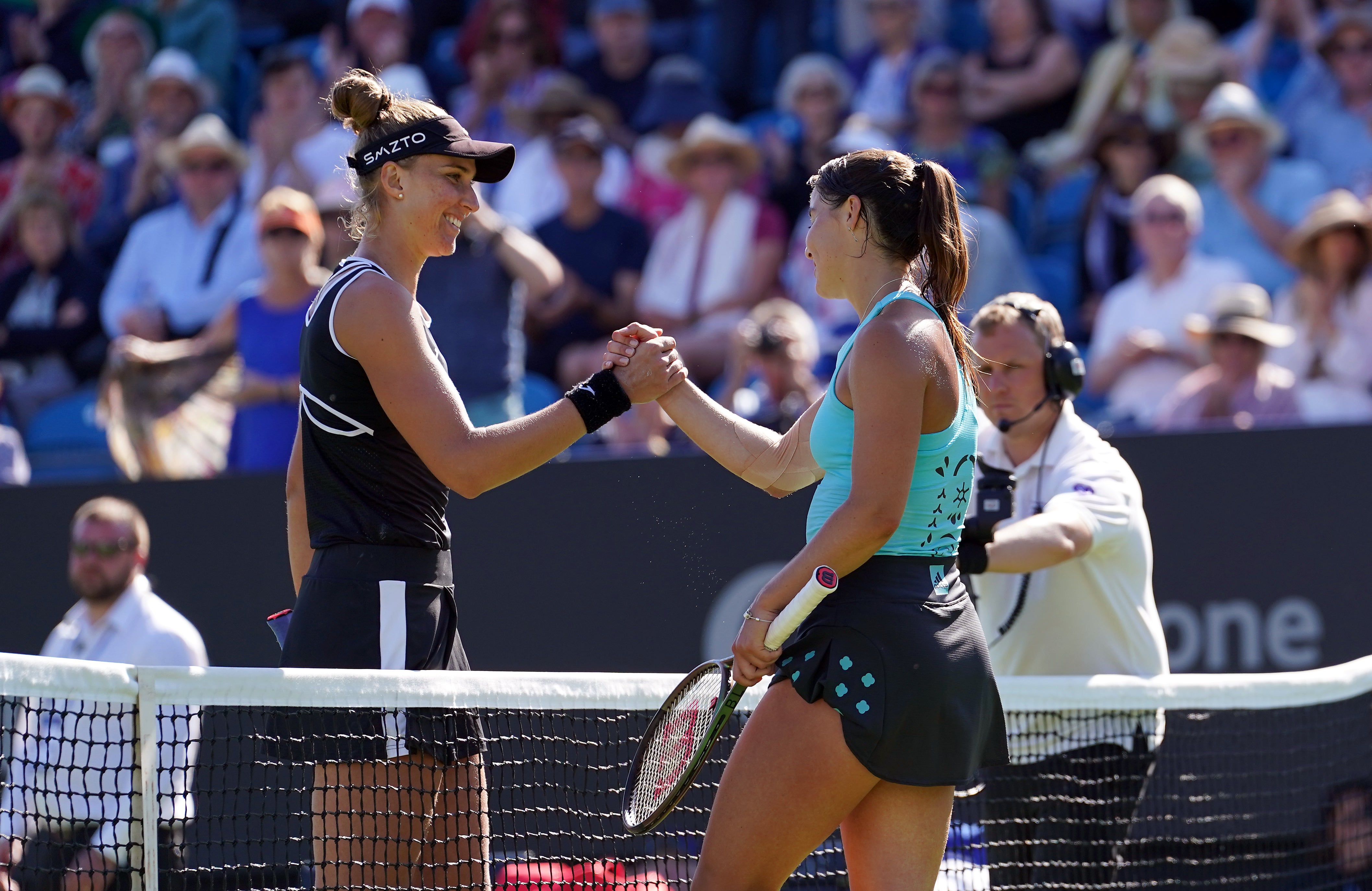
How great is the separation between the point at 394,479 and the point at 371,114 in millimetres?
756

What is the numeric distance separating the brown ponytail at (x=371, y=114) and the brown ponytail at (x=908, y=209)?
2.73 ft

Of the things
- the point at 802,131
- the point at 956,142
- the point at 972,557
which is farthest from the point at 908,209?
the point at 802,131

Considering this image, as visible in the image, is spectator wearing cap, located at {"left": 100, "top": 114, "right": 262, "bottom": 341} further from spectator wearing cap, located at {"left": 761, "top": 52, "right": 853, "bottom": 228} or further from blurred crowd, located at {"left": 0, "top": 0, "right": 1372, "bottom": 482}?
spectator wearing cap, located at {"left": 761, "top": 52, "right": 853, "bottom": 228}

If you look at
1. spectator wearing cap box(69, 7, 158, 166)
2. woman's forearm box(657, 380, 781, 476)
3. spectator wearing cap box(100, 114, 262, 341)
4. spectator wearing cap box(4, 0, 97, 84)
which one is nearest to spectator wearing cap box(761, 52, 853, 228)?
spectator wearing cap box(100, 114, 262, 341)

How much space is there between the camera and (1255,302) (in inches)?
259

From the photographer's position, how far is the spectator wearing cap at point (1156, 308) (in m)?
7.15

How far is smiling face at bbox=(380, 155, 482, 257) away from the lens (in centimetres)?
318

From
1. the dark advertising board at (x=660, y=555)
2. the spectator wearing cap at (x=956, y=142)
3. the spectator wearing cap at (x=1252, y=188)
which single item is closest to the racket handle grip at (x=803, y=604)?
the dark advertising board at (x=660, y=555)

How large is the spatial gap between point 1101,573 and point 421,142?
7.00 feet

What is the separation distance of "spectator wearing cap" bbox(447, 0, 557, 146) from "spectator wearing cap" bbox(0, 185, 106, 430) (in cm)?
259

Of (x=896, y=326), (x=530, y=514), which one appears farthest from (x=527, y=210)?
(x=896, y=326)

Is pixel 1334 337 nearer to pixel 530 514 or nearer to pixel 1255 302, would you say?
pixel 1255 302

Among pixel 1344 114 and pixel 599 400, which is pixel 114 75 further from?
pixel 599 400

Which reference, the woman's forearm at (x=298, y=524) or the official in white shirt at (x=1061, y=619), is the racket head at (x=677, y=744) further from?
the official in white shirt at (x=1061, y=619)
